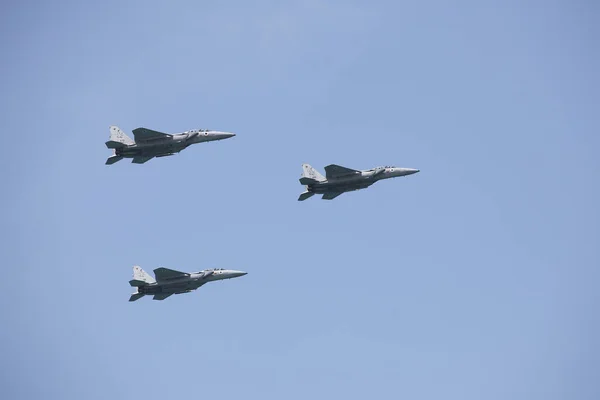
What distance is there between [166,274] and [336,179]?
22.3 m

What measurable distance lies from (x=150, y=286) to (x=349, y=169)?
26421mm

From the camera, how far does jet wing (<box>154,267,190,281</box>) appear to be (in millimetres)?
101375

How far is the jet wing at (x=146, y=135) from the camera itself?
101 meters

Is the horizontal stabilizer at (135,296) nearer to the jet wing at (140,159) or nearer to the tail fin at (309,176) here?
the jet wing at (140,159)

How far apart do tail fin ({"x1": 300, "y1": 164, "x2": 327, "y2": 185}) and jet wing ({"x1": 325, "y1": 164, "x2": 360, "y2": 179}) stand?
1224 mm

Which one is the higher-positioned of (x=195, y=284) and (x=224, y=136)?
(x=224, y=136)

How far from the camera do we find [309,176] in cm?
10425

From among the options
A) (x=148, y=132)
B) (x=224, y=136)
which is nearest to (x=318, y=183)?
(x=224, y=136)

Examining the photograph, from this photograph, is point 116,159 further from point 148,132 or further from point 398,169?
point 398,169

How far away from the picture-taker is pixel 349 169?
339ft

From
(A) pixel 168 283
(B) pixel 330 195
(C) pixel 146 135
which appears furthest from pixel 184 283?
(B) pixel 330 195

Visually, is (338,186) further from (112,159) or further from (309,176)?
(112,159)

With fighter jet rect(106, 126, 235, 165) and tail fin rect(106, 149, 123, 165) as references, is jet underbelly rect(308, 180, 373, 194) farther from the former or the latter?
tail fin rect(106, 149, 123, 165)

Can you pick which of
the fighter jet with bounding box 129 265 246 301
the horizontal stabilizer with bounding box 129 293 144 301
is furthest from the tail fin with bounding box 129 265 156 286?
the horizontal stabilizer with bounding box 129 293 144 301
